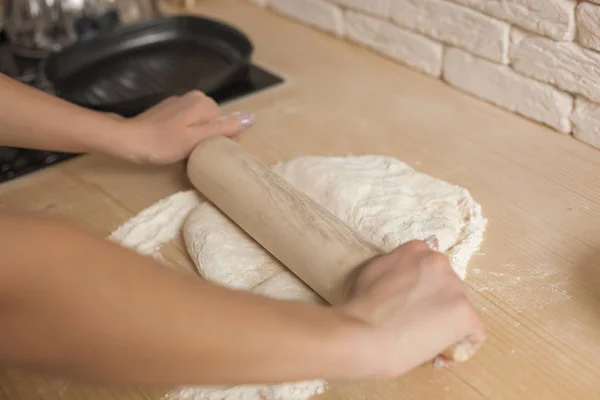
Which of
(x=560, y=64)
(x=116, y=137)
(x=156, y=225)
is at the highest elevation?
(x=560, y=64)

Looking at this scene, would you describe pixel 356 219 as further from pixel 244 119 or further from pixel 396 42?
pixel 396 42

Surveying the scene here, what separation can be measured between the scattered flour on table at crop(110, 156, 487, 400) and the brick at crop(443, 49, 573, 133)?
0.99ft

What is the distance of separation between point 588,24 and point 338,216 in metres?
0.53

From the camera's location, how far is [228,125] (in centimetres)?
108

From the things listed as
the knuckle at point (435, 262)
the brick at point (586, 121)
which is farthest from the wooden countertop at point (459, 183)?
the knuckle at point (435, 262)

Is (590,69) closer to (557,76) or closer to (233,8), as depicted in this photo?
(557,76)

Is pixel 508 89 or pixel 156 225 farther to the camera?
pixel 508 89

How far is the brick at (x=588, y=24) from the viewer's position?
40.2 inches

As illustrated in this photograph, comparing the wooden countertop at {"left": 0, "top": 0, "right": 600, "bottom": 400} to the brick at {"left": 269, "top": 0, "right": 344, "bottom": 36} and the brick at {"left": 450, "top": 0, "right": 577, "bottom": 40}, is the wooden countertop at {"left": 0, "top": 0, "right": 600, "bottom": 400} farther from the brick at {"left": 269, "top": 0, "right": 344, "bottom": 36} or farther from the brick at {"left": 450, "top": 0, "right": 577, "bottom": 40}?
the brick at {"left": 450, "top": 0, "right": 577, "bottom": 40}

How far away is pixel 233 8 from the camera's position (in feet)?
5.84

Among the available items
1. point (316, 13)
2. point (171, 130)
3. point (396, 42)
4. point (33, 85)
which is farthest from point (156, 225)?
point (316, 13)

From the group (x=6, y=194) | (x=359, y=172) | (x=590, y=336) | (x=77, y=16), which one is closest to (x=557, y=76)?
(x=359, y=172)

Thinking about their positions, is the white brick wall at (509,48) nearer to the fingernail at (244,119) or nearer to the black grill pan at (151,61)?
the black grill pan at (151,61)

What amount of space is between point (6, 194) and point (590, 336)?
3.09 feet
